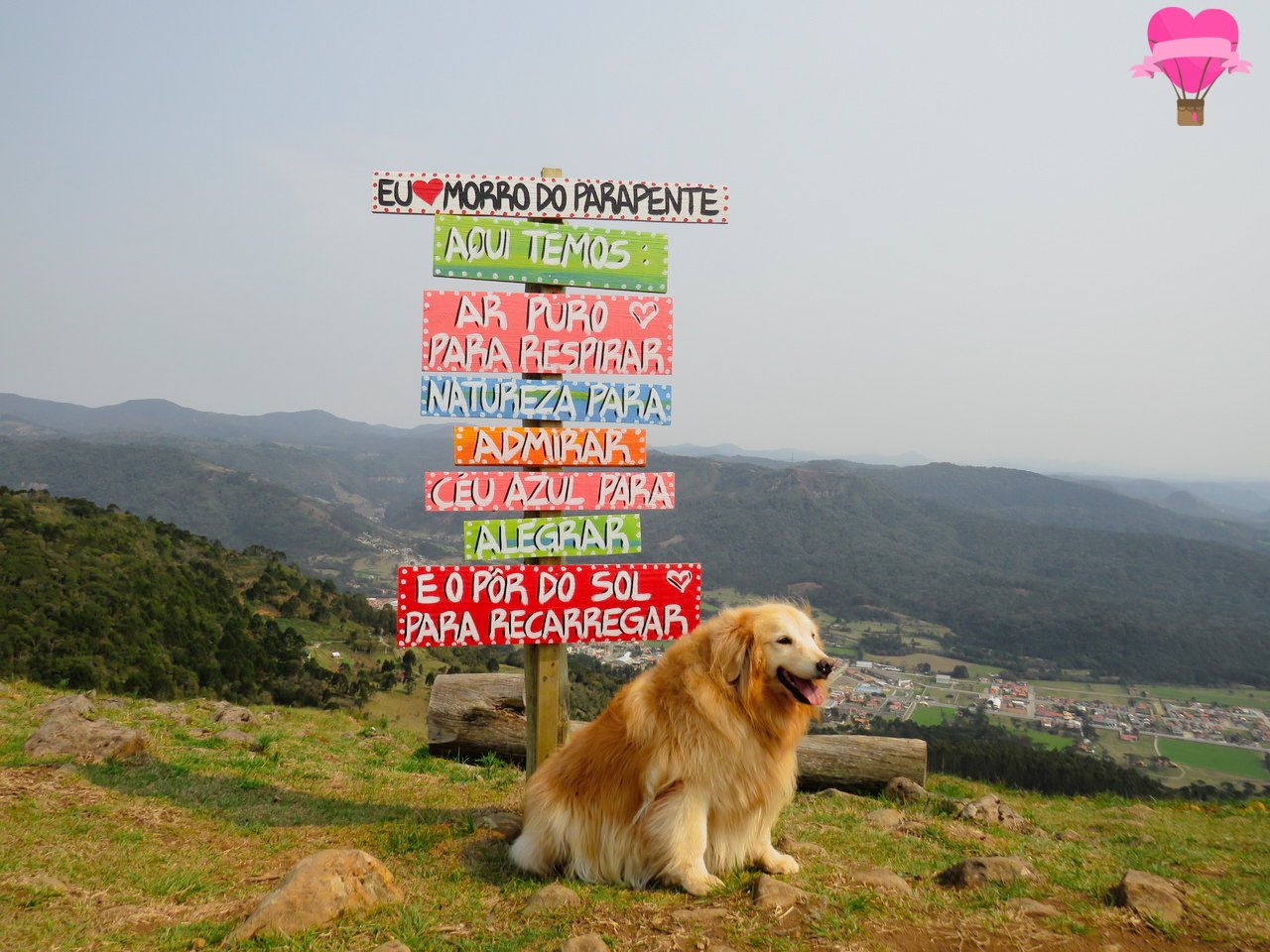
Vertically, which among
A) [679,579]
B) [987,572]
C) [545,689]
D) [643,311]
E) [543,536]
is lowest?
[987,572]

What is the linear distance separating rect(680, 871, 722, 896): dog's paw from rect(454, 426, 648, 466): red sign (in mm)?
3527

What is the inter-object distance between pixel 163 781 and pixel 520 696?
417 centimetres

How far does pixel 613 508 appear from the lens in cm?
733

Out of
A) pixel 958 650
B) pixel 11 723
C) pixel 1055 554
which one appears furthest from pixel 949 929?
pixel 1055 554

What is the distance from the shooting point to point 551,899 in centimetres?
453

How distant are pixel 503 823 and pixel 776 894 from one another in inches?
112

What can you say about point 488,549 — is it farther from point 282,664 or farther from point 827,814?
point 282,664

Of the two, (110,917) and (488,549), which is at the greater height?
(488,549)

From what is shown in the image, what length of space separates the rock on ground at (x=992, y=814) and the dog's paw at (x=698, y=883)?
4.15 m

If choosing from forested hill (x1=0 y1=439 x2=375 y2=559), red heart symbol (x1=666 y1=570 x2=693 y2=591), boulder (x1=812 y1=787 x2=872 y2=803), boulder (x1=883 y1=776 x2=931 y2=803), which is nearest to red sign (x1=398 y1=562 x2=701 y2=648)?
red heart symbol (x1=666 y1=570 x2=693 y2=591)

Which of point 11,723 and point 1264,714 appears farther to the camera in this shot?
point 1264,714

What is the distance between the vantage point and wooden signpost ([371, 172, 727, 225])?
22.9 ft

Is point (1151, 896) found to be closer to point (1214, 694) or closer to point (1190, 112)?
point (1190, 112)

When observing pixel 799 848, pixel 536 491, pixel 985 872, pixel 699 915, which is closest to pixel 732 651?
pixel 699 915
